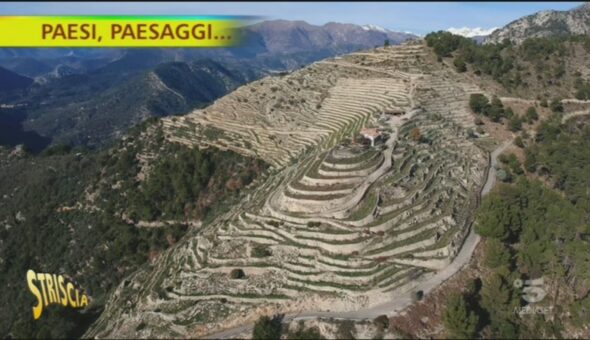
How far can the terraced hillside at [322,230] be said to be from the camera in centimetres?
3825

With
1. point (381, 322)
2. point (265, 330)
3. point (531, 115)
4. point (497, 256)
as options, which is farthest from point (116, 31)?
point (531, 115)

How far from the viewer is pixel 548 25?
148 m

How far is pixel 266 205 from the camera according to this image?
160 ft

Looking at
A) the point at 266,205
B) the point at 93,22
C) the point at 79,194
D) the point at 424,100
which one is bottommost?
the point at 79,194

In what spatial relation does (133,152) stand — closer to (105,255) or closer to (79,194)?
(79,194)

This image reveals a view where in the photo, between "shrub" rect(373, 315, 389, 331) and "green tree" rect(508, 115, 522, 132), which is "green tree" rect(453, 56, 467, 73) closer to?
"green tree" rect(508, 115, 522, 132)

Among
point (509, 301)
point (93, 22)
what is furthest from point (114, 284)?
point (509, 301)

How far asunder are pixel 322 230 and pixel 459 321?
1360cm

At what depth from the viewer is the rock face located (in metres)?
143

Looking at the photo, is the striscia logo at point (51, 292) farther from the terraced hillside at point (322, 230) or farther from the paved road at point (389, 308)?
the paved road at point (389, 308)

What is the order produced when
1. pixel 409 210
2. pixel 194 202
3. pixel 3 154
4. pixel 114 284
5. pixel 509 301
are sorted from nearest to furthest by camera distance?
1. pixel 509 301
2. pixel 409 210
3. pixel 114 284
4. pixel 194 202
5. pixel 3 154

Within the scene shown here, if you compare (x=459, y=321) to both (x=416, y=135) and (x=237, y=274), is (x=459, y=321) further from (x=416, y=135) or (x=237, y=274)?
(x=416, y=135)

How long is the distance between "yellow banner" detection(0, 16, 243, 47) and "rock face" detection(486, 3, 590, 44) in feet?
400

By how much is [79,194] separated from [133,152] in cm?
1007
